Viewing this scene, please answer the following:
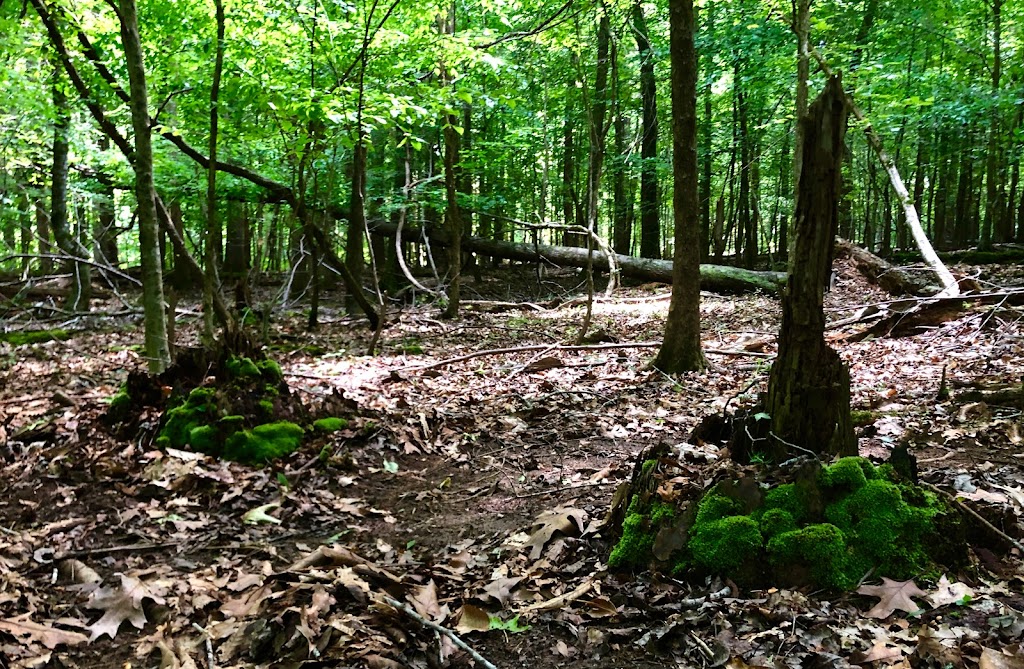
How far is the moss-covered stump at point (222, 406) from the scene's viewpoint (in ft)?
18.3

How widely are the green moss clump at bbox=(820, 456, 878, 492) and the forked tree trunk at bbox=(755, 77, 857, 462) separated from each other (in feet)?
0.81

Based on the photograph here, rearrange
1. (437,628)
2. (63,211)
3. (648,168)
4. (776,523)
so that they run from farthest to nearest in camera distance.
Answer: (648,168) < (63,211) < (776,523) < (437,628)

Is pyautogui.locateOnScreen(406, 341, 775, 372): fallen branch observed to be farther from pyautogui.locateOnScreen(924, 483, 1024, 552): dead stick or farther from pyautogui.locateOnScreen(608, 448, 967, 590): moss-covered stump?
pyautogui.locateOnScreen(608, 448, 967, 590): moss-covered stump

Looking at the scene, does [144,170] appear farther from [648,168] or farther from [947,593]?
[648,168]

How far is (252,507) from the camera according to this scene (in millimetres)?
4793

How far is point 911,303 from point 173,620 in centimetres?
985

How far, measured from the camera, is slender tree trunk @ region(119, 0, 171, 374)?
260 inches

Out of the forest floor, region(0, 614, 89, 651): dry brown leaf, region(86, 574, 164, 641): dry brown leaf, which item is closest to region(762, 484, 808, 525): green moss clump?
the forest floor

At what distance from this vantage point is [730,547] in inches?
124

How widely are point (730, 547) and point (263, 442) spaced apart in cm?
402

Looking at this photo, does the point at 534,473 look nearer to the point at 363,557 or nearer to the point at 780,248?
the point at 363,557

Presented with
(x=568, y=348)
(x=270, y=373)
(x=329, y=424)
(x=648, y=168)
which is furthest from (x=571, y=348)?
(x=648, y=168)

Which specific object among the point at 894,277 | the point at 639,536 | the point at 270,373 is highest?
the point at 894,277

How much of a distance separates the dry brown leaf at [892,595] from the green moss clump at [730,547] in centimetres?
46
